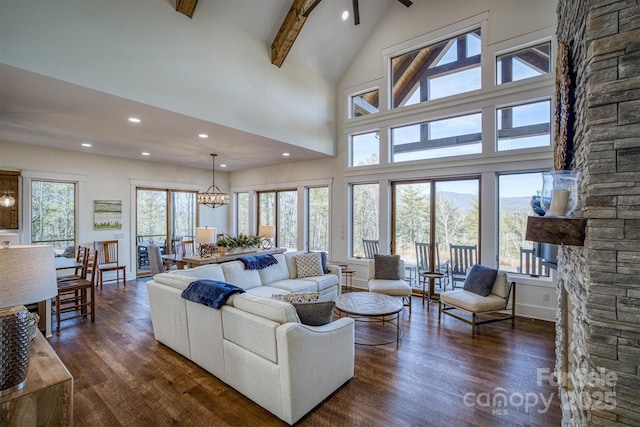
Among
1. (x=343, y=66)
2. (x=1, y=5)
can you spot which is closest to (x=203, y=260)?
(x=1, y=5)

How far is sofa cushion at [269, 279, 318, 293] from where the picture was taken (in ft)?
14.1

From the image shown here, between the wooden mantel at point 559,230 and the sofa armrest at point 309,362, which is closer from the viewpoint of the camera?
the wooden mantel at point 559,230

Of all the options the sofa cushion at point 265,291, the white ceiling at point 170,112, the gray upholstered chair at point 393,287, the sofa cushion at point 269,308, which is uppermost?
the white ceiling at point 170,112

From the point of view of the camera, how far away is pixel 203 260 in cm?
476

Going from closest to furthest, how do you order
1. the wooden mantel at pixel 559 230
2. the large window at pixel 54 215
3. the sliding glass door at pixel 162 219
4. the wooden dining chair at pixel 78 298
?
the wooden mantel at pixel 559 230 → the wooden dining chair at pixel 78 298 → the large window at pixel 54 215 → the sliding glass door at pixel 162 219

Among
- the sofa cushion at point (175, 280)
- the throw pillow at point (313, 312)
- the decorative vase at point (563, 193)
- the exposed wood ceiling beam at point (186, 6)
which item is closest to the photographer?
the decorative vase at point (563, 193)

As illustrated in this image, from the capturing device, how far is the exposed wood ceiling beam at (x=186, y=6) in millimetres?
3775

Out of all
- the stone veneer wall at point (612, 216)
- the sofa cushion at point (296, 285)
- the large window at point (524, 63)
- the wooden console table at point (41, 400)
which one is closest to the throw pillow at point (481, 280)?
the sofa cushion at point (296, 285)

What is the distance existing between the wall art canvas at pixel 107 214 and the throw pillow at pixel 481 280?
24.1ft

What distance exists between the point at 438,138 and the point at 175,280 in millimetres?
4884

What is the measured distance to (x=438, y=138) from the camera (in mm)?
5367

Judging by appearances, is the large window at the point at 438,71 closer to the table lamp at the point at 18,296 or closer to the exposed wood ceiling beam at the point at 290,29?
the exposed wood ceiling beam at the point at 290,29

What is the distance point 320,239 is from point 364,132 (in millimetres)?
2702

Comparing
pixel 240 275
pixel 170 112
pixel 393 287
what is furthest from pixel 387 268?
pixel 170 112
